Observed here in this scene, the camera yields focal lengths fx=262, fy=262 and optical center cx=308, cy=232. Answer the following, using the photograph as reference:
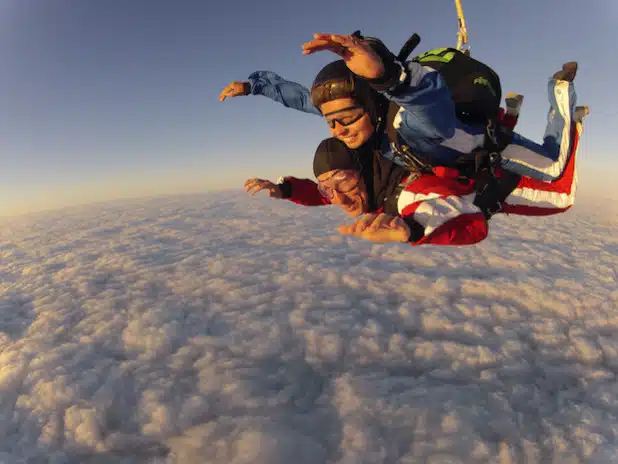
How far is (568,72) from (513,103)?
0.40 m

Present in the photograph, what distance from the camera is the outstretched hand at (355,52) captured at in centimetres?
85

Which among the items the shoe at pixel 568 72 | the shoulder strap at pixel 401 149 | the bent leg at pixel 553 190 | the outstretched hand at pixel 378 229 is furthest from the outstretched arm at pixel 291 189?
the shoe at pixel 568 72

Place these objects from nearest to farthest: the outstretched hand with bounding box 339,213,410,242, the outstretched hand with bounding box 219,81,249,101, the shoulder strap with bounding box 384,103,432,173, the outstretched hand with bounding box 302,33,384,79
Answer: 1. the outstretched hand with bounding box 302,33,384,79
2. the outstretched hand with bounding box 339,213,410,242
3. the shoulder strap with bounding box 384,103,432,173
4. the outstretched hand with bounding box 219,81,249,101

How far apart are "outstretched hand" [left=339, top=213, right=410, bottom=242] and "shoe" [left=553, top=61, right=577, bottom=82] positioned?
1.86 meters

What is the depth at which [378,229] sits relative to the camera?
1096 millimetres

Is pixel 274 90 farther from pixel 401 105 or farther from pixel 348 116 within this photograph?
pixel 401 105

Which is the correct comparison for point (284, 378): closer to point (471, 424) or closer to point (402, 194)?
point (471, 424)

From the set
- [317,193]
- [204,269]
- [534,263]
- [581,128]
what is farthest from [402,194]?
[534,263]

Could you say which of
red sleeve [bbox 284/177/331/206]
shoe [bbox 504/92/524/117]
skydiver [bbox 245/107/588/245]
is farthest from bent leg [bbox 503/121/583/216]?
red sleeve [bbox 284/177/331/206]

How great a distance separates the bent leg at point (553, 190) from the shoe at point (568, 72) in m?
0.32

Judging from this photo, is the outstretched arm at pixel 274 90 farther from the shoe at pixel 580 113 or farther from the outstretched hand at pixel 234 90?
the shoe at pixel 580 113

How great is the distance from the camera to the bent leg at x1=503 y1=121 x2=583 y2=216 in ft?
6.34

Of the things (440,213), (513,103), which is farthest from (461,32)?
(440,213)

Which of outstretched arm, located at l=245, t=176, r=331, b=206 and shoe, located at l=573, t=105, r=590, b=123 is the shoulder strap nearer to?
outstretched arm, located at l=245, t=176, r=331, b=206
